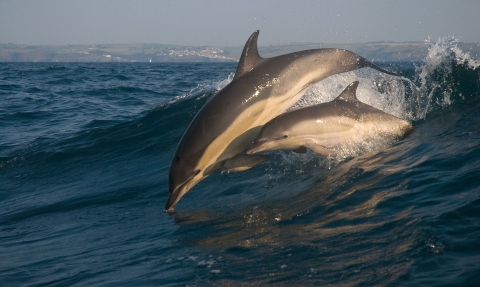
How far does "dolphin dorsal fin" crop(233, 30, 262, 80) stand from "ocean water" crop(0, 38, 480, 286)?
1.48m

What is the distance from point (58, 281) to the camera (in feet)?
14.7

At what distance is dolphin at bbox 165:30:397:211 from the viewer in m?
5.95

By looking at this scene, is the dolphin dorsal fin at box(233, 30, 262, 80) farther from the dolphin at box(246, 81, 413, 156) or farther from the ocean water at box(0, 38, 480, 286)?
the ocean water at box(0, 38, 480, 286)

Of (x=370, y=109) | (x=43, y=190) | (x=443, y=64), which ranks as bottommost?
(x=43, y=190)

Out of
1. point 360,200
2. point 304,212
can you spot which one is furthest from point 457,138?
point 304,212

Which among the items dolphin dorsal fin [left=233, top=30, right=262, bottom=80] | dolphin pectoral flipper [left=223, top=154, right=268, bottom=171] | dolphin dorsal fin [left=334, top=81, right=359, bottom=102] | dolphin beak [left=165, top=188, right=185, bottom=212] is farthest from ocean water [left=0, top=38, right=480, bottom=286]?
dolphin dorsal fin [left=233, top=30, right=262, bottom=80]

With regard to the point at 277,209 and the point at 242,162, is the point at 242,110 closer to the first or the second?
the point at 242,162

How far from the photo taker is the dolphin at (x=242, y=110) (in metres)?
5.95

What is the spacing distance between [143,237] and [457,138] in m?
4.10

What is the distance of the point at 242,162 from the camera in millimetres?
5941

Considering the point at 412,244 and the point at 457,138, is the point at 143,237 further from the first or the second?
the point at 457,138

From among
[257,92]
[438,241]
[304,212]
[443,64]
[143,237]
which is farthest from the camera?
[443,64]

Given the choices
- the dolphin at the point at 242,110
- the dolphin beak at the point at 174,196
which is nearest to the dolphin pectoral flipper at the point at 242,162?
the dolphin at the point at 242,110

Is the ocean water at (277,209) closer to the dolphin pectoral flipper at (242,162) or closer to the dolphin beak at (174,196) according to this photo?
the dolphin beak at (174,196)
